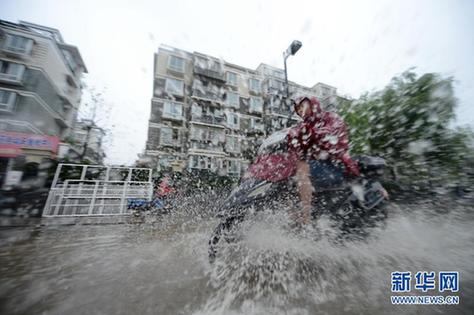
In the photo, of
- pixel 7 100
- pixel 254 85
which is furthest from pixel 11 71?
pixel 254 85

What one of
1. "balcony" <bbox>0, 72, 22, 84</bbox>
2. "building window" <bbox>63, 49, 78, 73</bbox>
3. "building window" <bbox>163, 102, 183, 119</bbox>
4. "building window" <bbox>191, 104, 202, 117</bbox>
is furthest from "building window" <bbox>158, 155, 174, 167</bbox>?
"building window" <bbox>63, 49, 78, 73</bbox>

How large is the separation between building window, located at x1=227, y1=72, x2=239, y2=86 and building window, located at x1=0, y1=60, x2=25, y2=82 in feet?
63.0

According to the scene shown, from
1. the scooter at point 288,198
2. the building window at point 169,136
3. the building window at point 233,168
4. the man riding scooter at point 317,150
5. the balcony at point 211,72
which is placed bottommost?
the scooter at point 288,198

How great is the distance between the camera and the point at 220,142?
63.6 ft

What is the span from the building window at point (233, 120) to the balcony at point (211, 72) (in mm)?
3991

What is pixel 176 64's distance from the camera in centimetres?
1928

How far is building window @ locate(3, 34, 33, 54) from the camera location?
57.5 feet

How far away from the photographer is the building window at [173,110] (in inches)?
710

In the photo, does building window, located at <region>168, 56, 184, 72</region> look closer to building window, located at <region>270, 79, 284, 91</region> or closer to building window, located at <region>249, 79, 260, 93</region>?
building window, located at <region>249, 79, 260, 93</region>

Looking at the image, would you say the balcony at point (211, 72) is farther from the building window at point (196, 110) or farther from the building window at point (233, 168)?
the building window at point (233, 168)

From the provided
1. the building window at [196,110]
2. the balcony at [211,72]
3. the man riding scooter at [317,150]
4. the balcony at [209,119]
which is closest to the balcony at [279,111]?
the balcony at [209,119]

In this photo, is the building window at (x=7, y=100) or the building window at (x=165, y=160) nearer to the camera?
the building window at (x=7, y=100)

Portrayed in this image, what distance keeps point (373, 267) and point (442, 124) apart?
11.3 ft

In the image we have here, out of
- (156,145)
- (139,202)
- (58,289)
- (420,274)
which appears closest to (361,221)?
(420,274)
